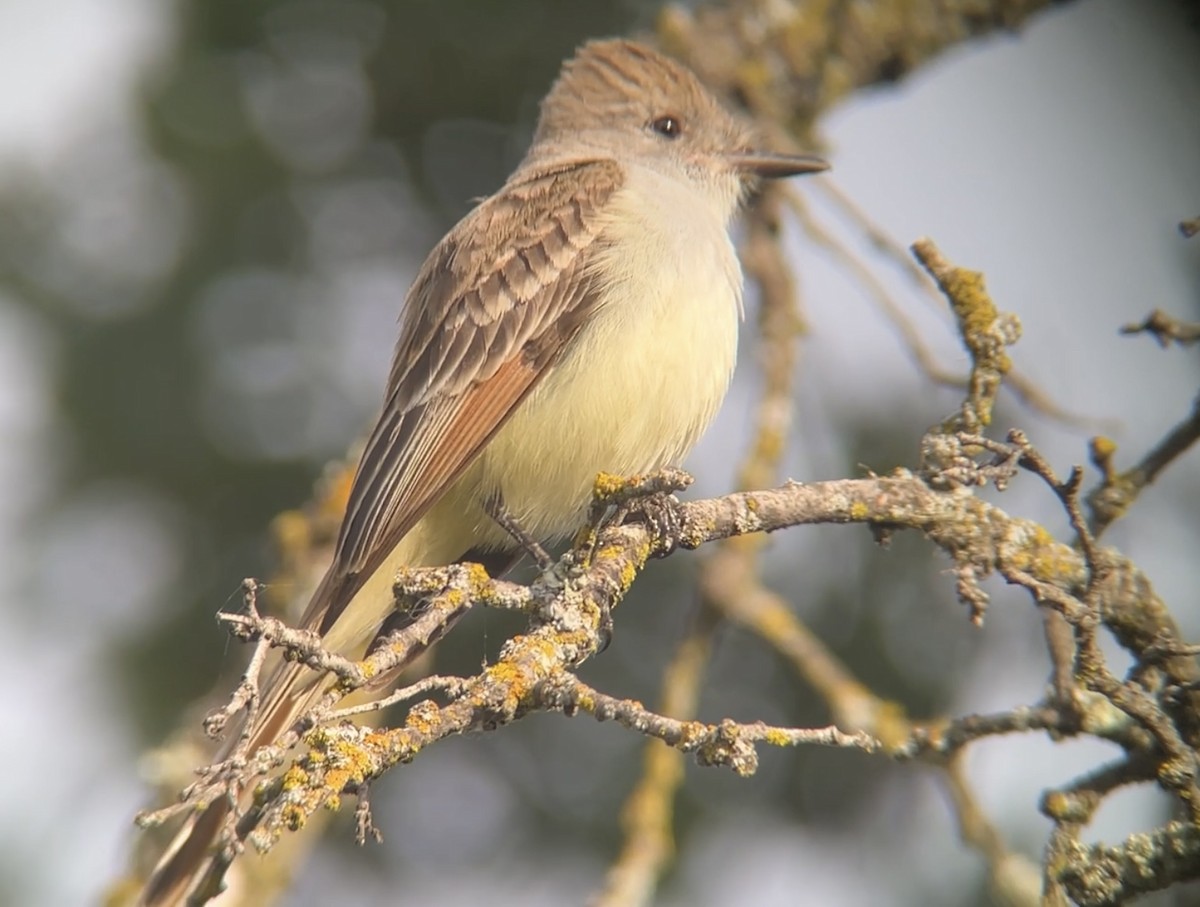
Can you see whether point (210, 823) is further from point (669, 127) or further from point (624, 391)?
point (669, 127)

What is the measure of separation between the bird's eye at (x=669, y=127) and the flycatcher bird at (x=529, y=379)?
18.2 inches

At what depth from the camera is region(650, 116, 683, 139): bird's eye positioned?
5379 millimetres

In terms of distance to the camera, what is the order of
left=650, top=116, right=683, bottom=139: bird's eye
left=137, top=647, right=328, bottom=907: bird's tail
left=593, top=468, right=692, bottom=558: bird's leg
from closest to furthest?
left=593, top=468, right=692, bottom=558: bird's leg < left=137, top=647, right=328, bottom=907: bird's tail < left=650, top=116, right=683, bottom=139: bird's eye

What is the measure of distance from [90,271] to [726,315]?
2.78m

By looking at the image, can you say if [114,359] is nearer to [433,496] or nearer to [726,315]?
[433,496]

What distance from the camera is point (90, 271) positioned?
18.6ft

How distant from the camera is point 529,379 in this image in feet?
14.0

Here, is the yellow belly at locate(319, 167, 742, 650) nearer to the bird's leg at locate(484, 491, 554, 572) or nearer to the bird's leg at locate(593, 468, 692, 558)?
the bird's leg at locate(484, 491, 554, 572)

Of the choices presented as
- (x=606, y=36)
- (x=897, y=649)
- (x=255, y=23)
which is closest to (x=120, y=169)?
(x=255, y=23)

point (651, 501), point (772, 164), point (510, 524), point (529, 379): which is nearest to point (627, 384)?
point (529, 379)

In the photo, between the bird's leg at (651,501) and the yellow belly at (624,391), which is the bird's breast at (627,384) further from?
the bird's leg at (651,501)

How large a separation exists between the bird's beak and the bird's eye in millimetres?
253

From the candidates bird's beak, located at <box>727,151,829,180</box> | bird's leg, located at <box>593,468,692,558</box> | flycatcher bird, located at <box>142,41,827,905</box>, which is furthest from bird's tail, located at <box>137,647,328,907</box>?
bird's beak, located at <box>727,151,829,180</box>

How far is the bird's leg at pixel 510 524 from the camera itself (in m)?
4.27
